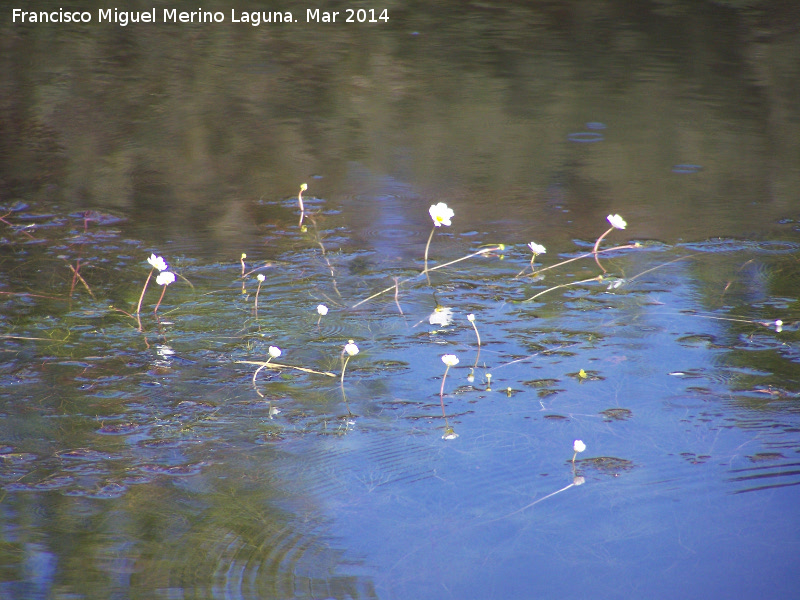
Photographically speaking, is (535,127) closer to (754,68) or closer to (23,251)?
(754,68)

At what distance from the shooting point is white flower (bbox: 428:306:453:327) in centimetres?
252

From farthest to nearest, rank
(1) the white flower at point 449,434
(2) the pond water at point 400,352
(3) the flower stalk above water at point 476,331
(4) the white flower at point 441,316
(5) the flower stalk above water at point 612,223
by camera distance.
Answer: (5) the flower stalk above water at point 612,223 < (4) the white flower at point 441,316 < (3) the flower stalk above water at point 476,331 < (1) the white flower at point 449,434 < (2) the pond water at point 400,352

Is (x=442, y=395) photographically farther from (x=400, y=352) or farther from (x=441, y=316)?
(x=441, y=316)

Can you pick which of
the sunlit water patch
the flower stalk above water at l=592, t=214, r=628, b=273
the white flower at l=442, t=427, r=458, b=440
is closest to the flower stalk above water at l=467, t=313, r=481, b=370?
the sunlit water patch

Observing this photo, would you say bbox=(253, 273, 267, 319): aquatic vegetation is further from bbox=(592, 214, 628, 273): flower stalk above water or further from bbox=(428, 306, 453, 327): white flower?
bbox=(592, 214, 628, 273): flower stalk above water

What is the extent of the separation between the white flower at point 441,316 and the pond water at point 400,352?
2 centimetres

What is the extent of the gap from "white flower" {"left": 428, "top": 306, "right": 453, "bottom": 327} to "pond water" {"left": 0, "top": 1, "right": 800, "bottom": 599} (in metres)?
0.02

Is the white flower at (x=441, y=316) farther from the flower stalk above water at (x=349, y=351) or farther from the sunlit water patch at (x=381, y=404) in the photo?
the flower stalk above water at (x=349, y=351)

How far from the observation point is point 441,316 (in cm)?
256

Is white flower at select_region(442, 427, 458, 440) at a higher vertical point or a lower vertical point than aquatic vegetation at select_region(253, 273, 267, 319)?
lower

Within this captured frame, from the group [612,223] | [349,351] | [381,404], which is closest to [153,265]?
[349,351]

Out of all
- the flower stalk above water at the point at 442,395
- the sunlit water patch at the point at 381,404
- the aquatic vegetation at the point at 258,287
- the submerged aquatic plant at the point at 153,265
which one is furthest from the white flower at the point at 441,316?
the submerged aquatic plant at the point at 153,265

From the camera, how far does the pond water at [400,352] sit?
162 centimetres

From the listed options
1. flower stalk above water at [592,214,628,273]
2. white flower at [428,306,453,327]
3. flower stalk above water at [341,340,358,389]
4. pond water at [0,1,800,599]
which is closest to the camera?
pond water at [0,1,800,599]
